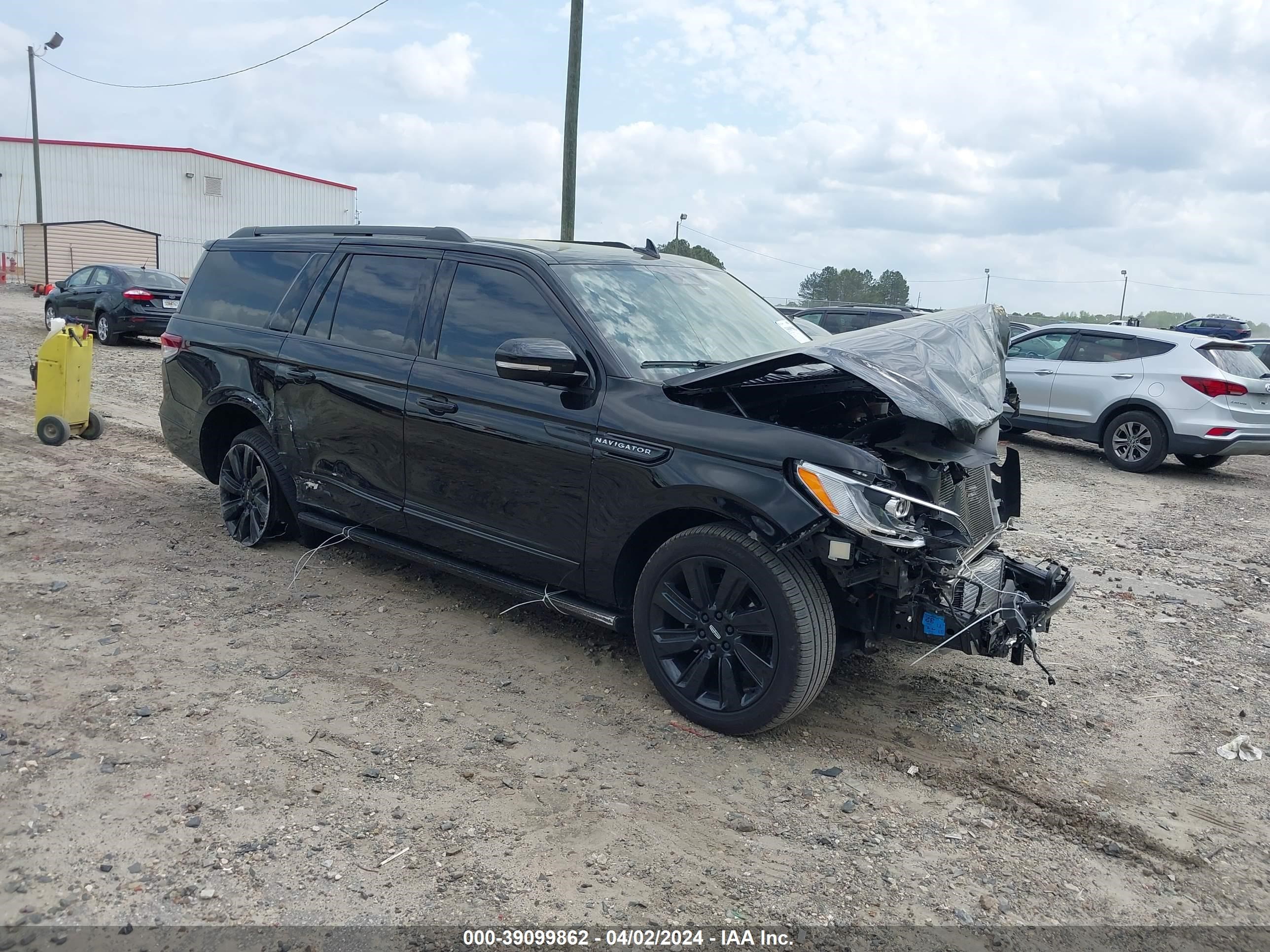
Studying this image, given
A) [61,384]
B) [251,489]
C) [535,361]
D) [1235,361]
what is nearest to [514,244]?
[535,361]

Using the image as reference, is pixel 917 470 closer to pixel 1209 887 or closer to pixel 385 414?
pixel 1209 887

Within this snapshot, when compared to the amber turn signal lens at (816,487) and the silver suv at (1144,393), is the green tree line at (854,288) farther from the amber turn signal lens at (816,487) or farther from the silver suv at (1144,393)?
the amber turn signal lens at (816,487)

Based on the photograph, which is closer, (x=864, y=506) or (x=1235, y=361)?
(x=864, y=506)

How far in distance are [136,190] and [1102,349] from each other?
157 ft

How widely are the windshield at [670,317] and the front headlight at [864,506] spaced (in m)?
0.98

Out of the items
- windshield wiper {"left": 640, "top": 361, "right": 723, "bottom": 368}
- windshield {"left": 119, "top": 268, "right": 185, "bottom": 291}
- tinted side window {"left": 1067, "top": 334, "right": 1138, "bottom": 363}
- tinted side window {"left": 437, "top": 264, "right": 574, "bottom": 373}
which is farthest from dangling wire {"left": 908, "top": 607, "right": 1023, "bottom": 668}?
windshield {"left": 119, "top": 268, "right": 185, "bottom": 291}

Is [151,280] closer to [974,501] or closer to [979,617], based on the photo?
[974,501]

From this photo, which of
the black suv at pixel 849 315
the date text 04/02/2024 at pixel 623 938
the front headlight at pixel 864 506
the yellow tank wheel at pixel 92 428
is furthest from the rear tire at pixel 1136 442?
the yellow tank wheel at pixel 92 428

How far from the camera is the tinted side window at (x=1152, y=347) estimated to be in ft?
37.5

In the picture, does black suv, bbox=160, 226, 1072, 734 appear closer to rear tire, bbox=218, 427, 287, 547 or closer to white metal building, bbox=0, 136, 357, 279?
rear tire, bbox=218, 427, 287, 547

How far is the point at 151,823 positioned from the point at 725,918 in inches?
72.4

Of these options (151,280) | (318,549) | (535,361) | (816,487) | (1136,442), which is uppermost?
(151,280)

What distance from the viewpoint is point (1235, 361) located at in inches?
440

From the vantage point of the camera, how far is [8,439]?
9.16 meters
